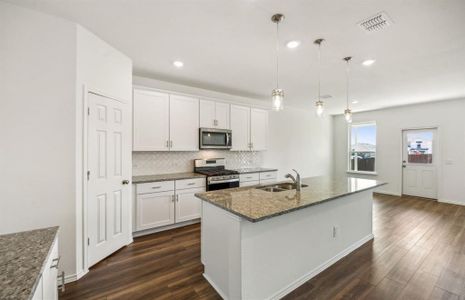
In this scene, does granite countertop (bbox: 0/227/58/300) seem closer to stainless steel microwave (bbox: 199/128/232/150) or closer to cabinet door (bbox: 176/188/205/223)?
cabinet door (bbox: 176/188/205/223)

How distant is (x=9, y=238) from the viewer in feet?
3.77

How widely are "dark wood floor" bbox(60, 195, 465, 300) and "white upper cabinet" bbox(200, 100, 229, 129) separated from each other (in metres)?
2.08

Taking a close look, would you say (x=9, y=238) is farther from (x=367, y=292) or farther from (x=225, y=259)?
(x=367, y=292)

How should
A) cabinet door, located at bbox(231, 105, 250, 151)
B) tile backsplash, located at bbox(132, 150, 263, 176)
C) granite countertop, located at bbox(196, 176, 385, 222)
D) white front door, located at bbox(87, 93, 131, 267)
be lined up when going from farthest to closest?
cabinet door, located at bbox(231, 105, 250, 151) < tile backsplash, located at bbox(132, 150, 263, 176) < white front door, located at bbox(87, 93, 131, 267) < granite countertop, located at bbox(196, 176, 385, 222)

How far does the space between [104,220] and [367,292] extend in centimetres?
305

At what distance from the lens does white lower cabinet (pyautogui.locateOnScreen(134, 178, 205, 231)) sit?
3.20 meters

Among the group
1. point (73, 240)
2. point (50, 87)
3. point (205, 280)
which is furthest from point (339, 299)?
point (50, 87)

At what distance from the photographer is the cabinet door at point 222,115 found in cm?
430

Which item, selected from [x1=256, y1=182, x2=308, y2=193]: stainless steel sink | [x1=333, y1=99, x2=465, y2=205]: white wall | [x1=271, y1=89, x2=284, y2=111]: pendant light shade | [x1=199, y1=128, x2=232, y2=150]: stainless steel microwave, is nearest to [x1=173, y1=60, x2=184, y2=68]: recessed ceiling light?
[x1=199, y1=128, x2=232, y2=150]: stainless steel microwave

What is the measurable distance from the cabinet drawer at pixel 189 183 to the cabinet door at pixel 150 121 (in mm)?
659

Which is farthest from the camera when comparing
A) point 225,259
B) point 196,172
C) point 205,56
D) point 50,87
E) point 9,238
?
point 196,172

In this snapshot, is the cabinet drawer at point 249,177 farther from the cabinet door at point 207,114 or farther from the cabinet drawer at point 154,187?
the cabinet drawer at point 154,187

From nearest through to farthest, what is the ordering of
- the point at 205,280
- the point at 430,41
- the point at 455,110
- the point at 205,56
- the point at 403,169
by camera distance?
the point at 205,280
the point at 430,41
the point at 205,56
the point at 455,110
the point at 403,169

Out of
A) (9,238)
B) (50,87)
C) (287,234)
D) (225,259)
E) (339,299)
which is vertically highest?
(50,87)
